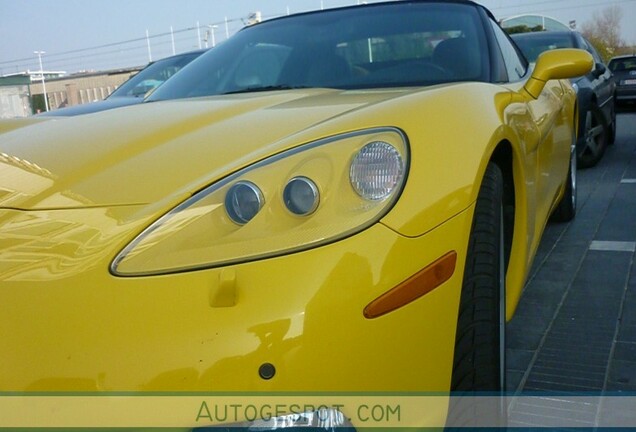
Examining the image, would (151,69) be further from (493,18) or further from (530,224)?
(530,224)

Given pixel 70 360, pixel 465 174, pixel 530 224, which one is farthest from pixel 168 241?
pixel 530 224

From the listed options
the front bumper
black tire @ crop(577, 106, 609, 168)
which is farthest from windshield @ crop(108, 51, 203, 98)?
the front bumper

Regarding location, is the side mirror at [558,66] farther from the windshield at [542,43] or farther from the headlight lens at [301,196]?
the windshield at [542,43]

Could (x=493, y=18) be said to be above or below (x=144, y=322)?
above

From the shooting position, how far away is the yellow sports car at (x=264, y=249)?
116cm

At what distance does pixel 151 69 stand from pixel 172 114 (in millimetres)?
5668

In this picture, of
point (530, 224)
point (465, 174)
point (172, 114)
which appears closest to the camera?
point (465, 174)

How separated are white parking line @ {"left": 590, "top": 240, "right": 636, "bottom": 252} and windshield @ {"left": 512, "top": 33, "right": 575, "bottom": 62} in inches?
123

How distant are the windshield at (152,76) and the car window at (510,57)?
4503 millimetres

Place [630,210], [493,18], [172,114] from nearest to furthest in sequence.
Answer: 1. [172,114]
2. [493,18]
3. [630,210]

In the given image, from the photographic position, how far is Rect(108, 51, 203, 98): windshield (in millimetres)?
6973

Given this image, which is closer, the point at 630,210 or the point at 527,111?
the point at 527,111

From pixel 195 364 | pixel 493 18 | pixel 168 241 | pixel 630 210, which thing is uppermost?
pixel 493 18

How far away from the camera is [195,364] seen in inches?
45.1
